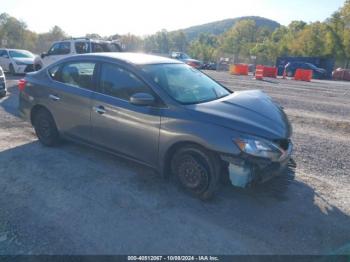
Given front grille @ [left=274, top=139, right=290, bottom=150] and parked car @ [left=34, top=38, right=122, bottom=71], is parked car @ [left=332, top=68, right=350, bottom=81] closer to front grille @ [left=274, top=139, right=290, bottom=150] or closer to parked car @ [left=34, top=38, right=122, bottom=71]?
parked car @ [left=34, top=38, right=122, bottom=71]

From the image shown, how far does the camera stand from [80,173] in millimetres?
4535

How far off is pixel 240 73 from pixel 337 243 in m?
28.4

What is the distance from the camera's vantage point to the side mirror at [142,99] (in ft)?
12.6

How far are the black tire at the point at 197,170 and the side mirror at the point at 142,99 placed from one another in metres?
0.70

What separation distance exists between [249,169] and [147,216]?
1.26 meters

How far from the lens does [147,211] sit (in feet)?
11.8

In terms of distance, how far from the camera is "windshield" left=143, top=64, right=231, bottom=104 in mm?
4078

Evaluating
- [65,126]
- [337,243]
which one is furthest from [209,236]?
[65,126]

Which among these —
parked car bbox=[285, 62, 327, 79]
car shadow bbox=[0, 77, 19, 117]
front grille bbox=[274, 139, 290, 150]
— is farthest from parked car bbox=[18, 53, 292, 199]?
parked car bbox=[285, 62, 327, 79]

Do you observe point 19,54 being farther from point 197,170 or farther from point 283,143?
point 283,143

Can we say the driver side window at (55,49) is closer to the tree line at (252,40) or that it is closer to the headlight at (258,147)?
the tree line at (252,40)

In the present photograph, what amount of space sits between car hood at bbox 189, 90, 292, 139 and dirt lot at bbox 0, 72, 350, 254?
74 cm

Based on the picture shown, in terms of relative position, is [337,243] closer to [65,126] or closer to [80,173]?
[80,173]

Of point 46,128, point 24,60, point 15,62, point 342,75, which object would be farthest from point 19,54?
point 342,75
